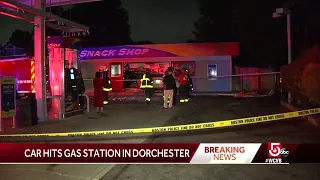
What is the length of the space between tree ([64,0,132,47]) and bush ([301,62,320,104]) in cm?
4816

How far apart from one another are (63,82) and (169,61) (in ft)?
61.5

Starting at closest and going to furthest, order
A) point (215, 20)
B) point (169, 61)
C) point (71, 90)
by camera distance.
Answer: point (71, 90)
point (169, 61)
point (215, 20)

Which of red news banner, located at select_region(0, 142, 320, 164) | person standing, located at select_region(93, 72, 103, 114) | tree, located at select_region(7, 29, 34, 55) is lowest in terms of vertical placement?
red news banner, located at select_region(0, 142, 320, 164)

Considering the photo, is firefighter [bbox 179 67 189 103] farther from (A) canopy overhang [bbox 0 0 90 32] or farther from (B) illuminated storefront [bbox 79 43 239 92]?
(B) illuminated storefront [bbox 79 43 239 92]

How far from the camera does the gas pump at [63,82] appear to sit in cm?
1399

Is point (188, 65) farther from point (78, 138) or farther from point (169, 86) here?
point (78, 138)

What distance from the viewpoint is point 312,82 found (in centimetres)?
1213

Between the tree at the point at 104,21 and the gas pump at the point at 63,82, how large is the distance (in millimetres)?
43929

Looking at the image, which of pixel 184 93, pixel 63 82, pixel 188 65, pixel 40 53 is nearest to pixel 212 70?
pixel 188 65

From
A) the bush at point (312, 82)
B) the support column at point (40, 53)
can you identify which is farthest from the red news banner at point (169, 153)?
the support column at point (40, 53)

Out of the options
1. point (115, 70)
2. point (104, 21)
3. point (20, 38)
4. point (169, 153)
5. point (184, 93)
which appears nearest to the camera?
point (169, 153)

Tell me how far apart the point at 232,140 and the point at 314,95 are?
4232 mm

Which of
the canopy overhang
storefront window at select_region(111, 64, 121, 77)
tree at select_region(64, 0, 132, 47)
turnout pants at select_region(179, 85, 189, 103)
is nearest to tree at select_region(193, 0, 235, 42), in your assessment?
tree at select_region(64, 0, 132, 47)

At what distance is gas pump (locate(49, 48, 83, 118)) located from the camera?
13992 millimetres
